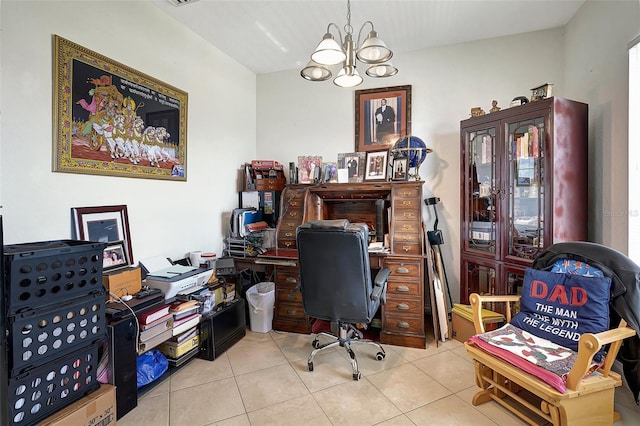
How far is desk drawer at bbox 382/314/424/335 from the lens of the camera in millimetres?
2730

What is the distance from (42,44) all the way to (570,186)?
12.0 feet

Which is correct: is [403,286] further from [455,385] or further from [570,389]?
[570,389]

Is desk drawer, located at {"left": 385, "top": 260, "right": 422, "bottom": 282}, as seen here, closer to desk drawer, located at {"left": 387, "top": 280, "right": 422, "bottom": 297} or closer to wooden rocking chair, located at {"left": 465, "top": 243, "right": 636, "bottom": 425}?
desk drawer, located at {"left": 387, "top": 280, "right": 422, "bottom": 297}

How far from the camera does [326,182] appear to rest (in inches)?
131

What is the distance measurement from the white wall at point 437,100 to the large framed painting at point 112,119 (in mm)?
1301

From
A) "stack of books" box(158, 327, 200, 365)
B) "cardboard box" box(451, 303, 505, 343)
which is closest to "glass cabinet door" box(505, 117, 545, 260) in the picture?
"cardboard box" box(451, 303, 505, 343)

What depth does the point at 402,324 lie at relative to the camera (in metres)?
2.78

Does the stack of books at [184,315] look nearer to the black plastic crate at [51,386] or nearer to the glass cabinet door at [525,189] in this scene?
the black plastic crate at [51,386]

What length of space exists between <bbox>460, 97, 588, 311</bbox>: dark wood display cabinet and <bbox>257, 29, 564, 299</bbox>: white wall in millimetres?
301

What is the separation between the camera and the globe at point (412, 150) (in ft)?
9.98

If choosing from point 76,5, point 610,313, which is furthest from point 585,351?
point 76,5

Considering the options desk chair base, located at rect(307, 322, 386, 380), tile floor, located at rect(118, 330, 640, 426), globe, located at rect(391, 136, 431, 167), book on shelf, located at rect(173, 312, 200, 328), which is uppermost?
globe, located at rect(391, 136, 431, 167)

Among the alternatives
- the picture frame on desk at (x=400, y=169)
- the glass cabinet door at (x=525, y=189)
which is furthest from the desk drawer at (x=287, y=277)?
the glass cabinet door at (x=525, y=189)

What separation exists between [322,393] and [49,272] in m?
1.72
